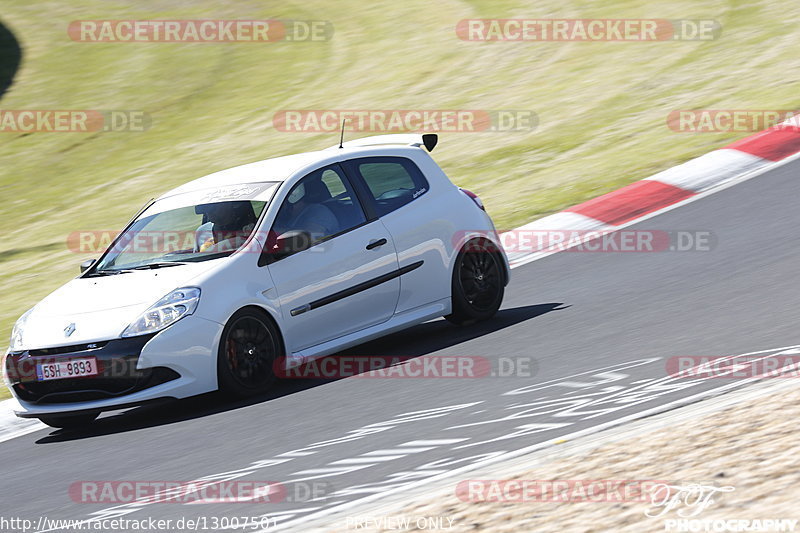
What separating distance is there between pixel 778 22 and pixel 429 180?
10580mm

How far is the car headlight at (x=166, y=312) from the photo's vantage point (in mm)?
7875

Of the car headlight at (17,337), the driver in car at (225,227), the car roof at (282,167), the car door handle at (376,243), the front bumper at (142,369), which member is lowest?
the front bumper at (142,369)

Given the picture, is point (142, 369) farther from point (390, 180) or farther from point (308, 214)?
point (390, 180)

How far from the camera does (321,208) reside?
8883 millimetres

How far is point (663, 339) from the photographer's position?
26.3 feet

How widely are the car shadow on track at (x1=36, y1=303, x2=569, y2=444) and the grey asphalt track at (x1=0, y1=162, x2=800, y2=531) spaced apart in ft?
0.08

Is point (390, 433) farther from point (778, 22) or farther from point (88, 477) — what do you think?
point (778, 22)

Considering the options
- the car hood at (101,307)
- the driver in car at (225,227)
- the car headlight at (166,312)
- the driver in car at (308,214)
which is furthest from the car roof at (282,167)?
the car headlight at (166,312)

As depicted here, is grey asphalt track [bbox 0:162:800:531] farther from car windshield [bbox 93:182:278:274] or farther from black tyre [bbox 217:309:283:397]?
car windshield [bbox 93:182:278:274]

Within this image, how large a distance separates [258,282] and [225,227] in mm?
601

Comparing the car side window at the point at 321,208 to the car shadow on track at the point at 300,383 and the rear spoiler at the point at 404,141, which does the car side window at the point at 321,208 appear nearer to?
the rear spoiler at the point at 404,141

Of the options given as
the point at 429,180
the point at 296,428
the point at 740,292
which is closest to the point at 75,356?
the point at 296,428

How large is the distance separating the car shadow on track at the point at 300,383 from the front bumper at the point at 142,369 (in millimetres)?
272

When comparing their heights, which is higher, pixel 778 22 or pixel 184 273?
pixel 778 22
